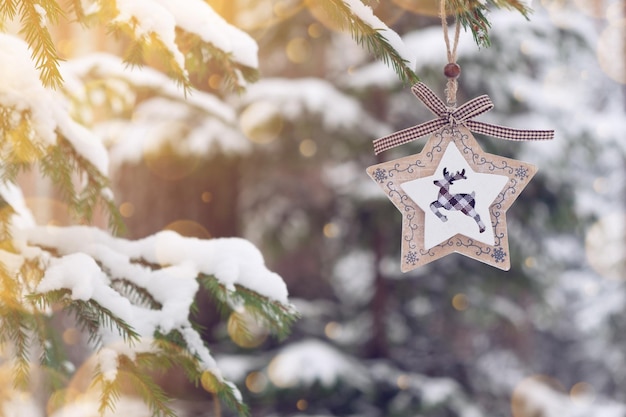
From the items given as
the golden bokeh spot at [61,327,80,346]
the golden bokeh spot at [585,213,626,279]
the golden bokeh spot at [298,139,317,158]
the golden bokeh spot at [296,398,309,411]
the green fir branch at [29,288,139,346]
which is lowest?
the green fir branch at [29,288,139,346]

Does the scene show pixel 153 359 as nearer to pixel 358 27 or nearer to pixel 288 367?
pixel 358 27

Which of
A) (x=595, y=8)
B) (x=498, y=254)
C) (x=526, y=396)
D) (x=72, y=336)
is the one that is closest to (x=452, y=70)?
(x=498, y=254)

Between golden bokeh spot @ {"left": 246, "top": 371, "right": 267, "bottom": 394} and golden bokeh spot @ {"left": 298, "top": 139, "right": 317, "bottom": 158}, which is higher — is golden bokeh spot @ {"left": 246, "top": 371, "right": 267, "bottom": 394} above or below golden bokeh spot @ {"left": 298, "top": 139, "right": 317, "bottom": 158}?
below

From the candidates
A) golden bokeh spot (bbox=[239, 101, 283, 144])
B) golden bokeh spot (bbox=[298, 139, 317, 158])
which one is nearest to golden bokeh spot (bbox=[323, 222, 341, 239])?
golden bokeh spot (bbox=[298, 139, 317, 158])

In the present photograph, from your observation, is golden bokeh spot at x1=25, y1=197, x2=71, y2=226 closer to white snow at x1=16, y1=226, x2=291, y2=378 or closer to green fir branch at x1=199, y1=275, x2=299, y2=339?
white snow at x1=16, y1=226, x2=291, y2=378

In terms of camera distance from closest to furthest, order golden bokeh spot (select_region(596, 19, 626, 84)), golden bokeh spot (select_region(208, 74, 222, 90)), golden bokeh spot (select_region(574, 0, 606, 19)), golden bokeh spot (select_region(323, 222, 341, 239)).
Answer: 1. golden bokeh spot (select_region(208, 74, 222, 90))
2. golden bokeh spot (select_region(323, 222, 341, 239))
3. golden bokeh spot (select_region(596, 19, 626, 84))
4. golden bokeh spot (select_region(574, 0, 606, 19))

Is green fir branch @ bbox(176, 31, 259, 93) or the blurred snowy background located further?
the blurred snowy background
